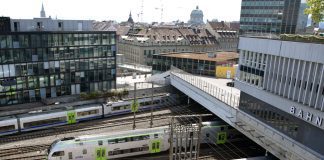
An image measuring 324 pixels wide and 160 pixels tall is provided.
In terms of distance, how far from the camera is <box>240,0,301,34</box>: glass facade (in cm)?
8194

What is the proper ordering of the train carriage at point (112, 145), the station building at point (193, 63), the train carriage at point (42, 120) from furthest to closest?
the station building at point (193, 63) < the train carriage at point (42, 120) < the train carriage at point (112, 145)

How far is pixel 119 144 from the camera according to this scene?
4000cm

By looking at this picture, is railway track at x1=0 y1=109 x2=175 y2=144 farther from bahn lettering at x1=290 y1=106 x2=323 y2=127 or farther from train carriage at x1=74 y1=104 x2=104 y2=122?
bahn lettering at x1=290 y1=106 x2=323 y2=127

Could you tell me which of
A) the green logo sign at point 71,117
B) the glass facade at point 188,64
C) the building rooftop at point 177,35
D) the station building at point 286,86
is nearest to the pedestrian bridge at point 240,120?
the station building at point 286,86

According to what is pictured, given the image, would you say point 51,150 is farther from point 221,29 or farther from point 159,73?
point 221,29

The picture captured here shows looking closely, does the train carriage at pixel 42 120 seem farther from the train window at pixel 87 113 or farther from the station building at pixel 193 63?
the station building at pixel 193 63

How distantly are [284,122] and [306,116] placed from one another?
3701mm

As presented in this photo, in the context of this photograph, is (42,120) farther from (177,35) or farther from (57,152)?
(177,35)

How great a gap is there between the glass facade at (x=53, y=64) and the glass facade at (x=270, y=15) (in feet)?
153

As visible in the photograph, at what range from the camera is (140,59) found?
349ft

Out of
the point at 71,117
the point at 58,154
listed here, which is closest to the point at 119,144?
the point at 58,154

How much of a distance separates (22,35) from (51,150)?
85.4 ft

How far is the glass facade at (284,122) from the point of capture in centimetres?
3017

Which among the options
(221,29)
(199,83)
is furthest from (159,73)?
(221,29)
